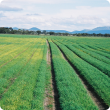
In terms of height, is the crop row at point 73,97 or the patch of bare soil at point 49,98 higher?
the crop row at point 73,97

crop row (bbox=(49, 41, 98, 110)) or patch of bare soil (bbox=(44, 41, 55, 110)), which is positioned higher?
crop row (bbox=(49, 41, 98, 110))

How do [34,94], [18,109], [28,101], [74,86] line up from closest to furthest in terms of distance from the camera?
[18,109], [28,101], [34,94], [74,86]

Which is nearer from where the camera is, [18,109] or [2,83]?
[18,109]

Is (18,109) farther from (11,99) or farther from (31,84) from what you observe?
(31,84)

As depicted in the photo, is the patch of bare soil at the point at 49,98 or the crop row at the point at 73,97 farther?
the patch of bare soil at the point at 49,98

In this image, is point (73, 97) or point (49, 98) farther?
point (49, 98)

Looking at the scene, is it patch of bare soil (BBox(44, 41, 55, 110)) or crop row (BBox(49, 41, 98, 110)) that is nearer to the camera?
crop row (BBox(49, 41, 98, 110))

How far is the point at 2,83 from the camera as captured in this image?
34.5 feet

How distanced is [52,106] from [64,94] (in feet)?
4.43

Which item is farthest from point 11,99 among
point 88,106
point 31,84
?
point 88,106

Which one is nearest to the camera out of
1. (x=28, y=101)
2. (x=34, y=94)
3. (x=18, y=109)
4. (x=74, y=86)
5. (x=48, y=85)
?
(x=18, y=109)

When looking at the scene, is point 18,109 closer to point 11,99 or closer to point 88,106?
point 11,99

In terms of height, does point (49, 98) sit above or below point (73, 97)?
below

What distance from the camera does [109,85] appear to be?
407 inches
